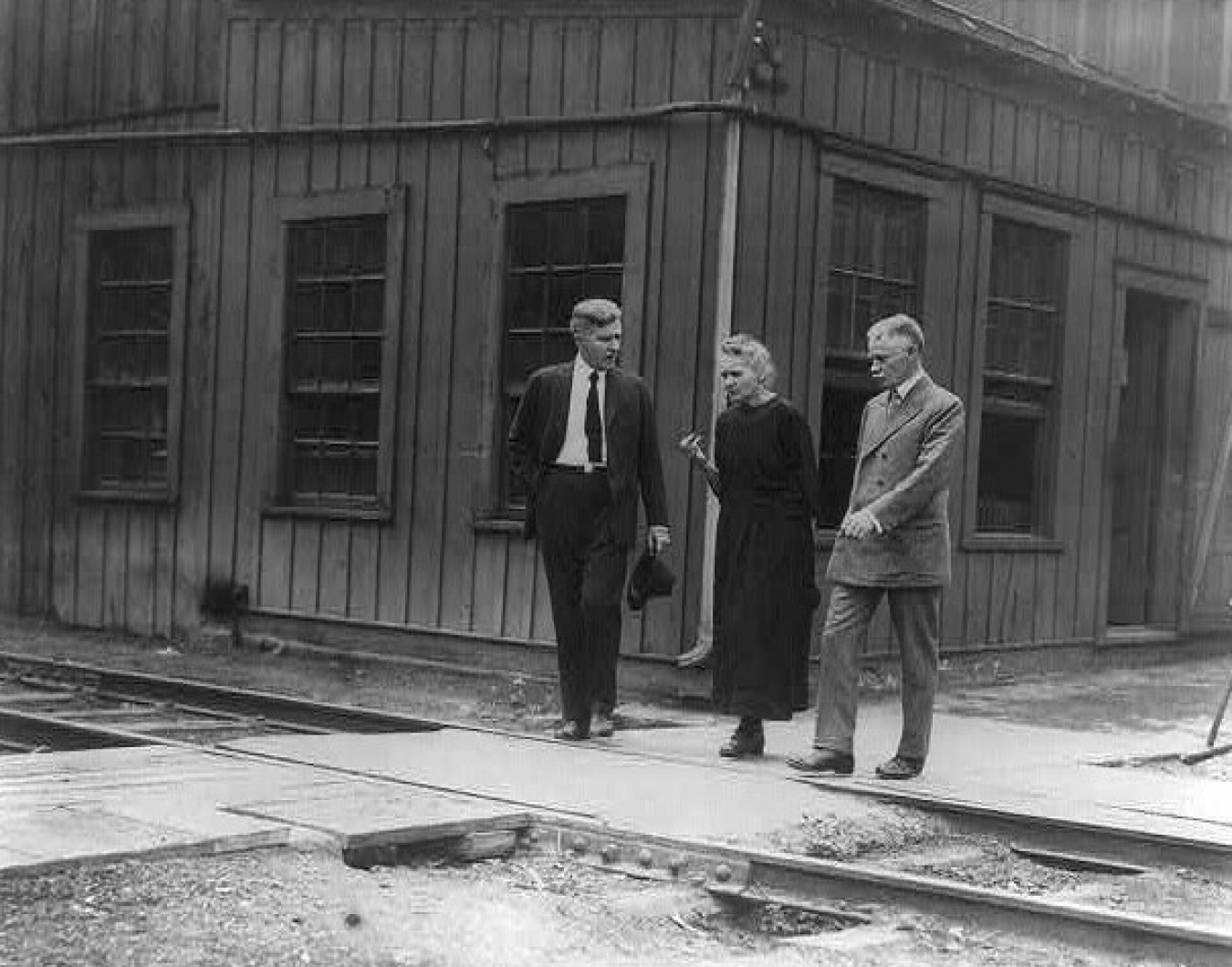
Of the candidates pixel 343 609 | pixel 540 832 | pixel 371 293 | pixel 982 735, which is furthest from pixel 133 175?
pixel 540 832

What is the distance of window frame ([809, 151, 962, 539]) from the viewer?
11.1 metres

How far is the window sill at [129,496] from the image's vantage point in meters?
13.4

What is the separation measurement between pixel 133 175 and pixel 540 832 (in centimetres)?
855

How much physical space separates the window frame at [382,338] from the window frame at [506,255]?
30.0 inches

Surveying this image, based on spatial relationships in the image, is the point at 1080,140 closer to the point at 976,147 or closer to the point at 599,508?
the point at 976,147

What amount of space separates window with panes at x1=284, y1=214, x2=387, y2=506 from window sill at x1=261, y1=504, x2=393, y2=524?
0.20 ft

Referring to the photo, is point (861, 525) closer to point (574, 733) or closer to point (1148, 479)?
point (574, 733)

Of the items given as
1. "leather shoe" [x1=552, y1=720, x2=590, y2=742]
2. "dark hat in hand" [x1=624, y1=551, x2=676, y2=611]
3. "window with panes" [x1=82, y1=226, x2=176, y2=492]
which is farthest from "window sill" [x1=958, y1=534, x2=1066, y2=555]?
"window with panes" [x1=82, y1=226, x2=176, y2=492]

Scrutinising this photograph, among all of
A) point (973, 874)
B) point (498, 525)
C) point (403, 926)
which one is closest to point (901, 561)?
point (973, 874)

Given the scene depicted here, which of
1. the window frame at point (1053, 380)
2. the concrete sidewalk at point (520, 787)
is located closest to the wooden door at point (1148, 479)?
the window frame at point (1053, 380)

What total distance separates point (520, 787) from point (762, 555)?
5.53 ft

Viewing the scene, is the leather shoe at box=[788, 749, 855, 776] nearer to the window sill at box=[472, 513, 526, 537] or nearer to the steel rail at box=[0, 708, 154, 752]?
the steel rail at box=[0, 708, 154, 752]

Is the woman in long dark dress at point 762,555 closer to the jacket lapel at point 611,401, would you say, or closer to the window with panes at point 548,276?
the jacket lapel at point 611,401

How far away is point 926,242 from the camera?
11883 millimetres
